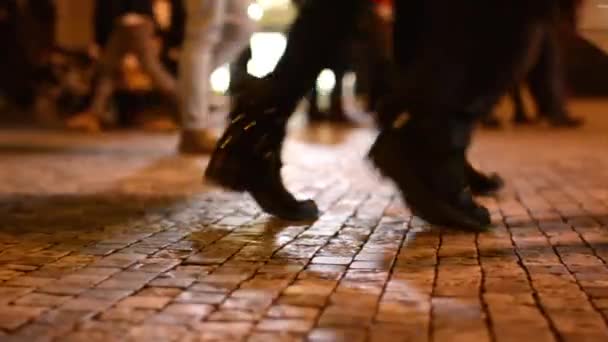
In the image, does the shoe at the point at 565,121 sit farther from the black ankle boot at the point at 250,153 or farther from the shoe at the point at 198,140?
→ the black ankle boot at the point at 250,153

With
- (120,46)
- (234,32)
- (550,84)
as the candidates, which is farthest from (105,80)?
(550,84)

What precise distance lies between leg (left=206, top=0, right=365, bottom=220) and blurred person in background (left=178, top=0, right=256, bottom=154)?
1.70 metres

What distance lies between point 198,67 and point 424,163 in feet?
7.01

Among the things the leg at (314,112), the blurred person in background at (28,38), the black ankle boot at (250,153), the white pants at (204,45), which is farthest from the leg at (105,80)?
the black ankle boot at (250,153)

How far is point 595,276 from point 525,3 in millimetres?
654

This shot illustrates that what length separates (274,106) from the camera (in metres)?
2.25

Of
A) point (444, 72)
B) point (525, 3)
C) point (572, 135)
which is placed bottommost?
point (572, 135)

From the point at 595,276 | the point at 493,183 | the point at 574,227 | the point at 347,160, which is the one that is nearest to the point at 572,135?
the point at 347,160

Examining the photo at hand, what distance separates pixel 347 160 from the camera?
13.9ft

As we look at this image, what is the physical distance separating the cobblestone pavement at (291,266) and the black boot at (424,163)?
92mm

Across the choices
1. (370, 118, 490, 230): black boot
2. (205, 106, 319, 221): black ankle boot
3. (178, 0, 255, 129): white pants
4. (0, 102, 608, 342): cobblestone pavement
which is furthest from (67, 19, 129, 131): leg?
(370, 118, 490, 230): black boot

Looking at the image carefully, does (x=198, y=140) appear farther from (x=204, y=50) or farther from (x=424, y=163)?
(x=424, y=163)

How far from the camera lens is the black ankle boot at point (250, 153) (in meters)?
2.26

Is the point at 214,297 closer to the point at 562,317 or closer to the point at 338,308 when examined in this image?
the point at 338,308
